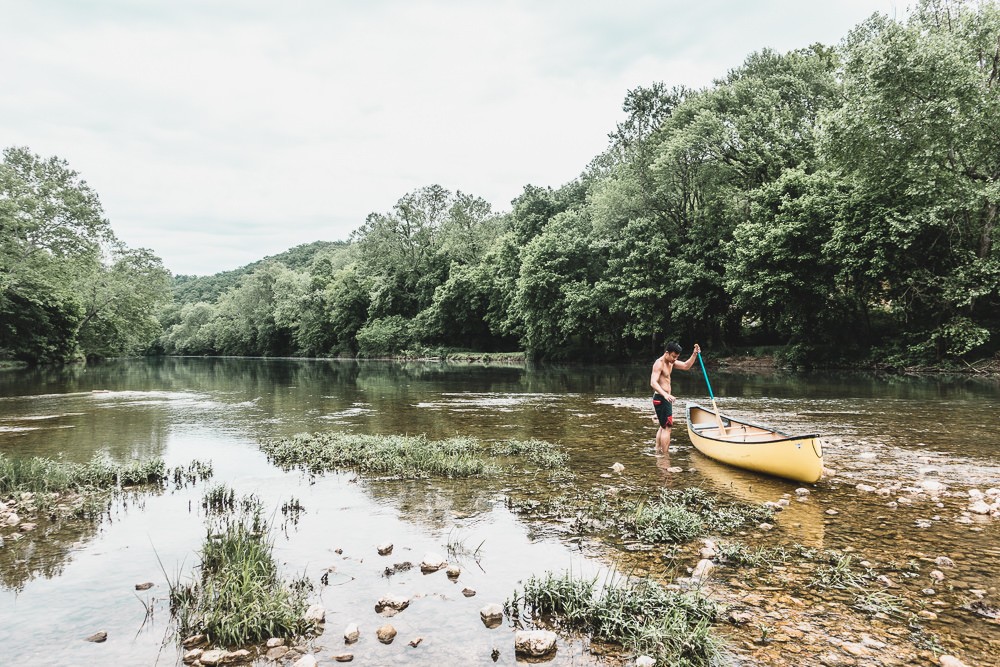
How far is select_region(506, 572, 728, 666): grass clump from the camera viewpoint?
447cm

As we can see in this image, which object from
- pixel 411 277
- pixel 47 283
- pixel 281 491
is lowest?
pixel 281 491

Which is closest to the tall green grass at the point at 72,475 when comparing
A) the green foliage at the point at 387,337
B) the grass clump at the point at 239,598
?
the grass clump at the point at 239,598

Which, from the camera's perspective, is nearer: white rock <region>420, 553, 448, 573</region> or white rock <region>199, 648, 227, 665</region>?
white rock <region>199, 648, 227, 665</region>

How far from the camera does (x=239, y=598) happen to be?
5.09 meters

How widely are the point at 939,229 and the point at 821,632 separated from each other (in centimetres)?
3412

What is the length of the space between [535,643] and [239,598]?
8.62ft

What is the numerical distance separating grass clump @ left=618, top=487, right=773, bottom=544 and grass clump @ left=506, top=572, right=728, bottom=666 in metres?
1.45

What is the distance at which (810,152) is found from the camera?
40.4 meters

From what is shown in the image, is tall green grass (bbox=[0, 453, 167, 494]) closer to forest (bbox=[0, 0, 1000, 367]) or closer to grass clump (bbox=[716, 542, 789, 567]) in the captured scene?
grass clump (bbox=[716, 542, 789, 567])

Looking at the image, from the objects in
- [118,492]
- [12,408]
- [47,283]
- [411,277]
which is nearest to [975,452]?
[118,492]

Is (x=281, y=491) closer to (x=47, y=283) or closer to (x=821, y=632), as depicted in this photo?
(x=821, y=632)

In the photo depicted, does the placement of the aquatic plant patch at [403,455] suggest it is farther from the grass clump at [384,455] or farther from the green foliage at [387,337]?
the green foliage at [387,337]

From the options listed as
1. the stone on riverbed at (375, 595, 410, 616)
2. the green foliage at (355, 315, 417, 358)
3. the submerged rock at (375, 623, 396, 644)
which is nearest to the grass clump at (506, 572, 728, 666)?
the stone on riverbed at (375, 595, 410, 616)

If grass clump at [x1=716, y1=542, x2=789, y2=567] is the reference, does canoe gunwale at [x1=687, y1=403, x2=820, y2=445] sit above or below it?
above
